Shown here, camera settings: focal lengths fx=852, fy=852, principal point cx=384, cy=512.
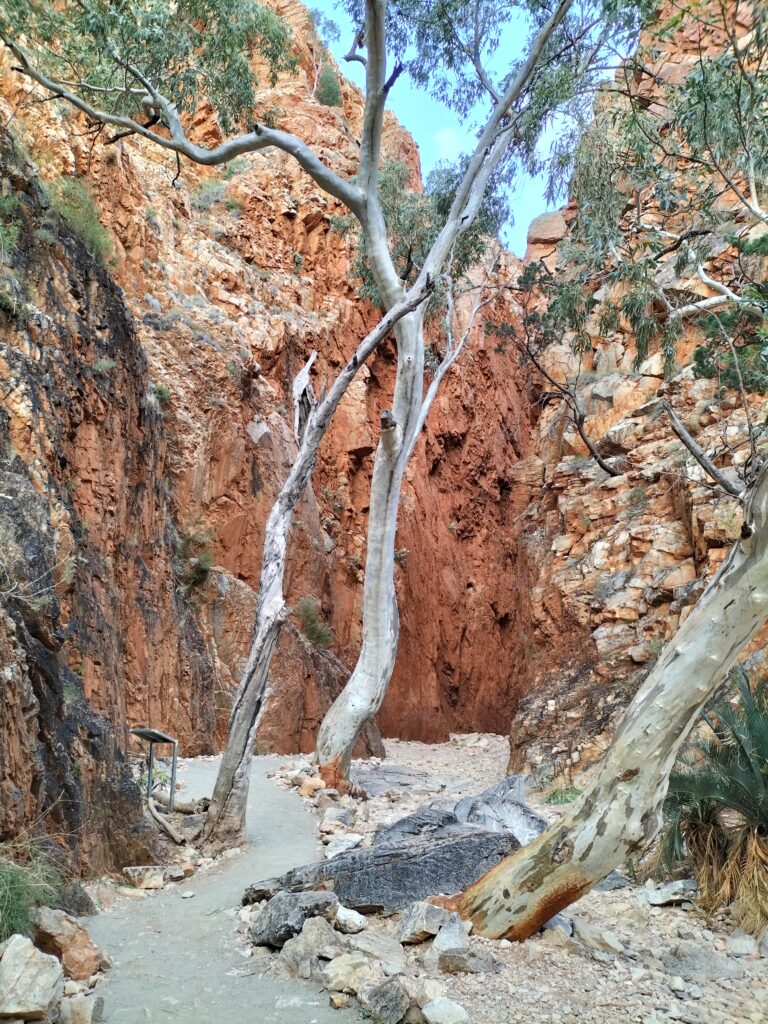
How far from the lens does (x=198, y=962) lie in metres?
4.93

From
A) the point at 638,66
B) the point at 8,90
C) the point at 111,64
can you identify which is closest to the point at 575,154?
the point at 638,66

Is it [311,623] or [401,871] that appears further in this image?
[311,623]

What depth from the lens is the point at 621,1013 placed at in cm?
419

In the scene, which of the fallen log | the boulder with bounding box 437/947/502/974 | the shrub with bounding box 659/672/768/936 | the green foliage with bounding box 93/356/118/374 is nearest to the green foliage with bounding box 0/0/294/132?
the green foliage with bounding box 93/356/118/374

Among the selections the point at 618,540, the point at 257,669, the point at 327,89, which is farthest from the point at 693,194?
the point at 327,89

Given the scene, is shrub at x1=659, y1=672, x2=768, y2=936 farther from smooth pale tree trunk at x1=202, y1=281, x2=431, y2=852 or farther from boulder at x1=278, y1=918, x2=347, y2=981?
smooth pale tree trunk at x1=202, y1=281, x2=431, y2=852

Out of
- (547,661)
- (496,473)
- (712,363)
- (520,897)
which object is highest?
(496,473)

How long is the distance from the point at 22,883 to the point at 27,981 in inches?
30.5

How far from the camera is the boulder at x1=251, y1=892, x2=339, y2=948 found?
5016 millimetres

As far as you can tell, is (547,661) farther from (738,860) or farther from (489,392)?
(489,392)

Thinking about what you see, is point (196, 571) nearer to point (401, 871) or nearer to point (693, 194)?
point (693, 194)

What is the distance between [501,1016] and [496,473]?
2318 centimetres

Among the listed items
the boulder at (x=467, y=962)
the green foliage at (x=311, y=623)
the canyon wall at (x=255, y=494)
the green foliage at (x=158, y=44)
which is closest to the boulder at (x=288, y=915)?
the boulder at (x=467, y=962)

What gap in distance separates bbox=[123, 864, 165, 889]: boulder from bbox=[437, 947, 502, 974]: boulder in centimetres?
266
